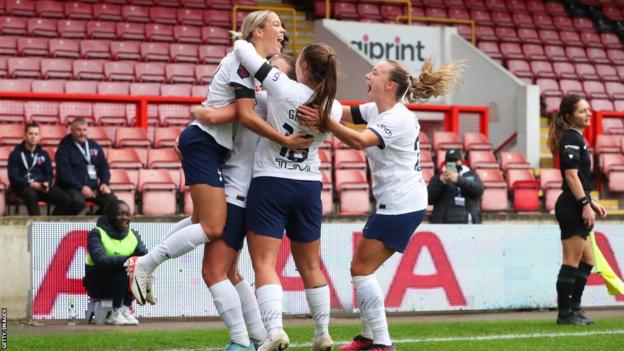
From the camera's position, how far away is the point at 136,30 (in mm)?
19891

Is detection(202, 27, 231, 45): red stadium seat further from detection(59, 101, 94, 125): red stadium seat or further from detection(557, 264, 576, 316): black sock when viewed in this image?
detection(557, 264, 576, 316): black sock

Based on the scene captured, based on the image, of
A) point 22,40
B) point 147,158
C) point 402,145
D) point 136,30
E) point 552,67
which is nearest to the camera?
point 402,145

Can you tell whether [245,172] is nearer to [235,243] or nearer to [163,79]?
[235,243]

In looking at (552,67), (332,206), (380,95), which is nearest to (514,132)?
(552,67)

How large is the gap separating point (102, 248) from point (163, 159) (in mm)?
3474

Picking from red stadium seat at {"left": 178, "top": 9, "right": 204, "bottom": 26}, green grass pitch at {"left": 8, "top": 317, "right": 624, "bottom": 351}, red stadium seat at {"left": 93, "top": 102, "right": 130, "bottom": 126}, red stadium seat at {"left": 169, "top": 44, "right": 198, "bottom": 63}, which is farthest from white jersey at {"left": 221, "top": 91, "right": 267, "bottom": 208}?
red stadium seat at {"left": 178, "top": 9, "right": 204, "bottom": 26}

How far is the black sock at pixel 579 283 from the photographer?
10289 mm

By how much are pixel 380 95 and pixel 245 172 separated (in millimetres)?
1062

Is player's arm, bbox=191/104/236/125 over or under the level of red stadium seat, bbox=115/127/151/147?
over

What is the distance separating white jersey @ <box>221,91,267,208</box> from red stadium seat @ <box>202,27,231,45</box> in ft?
43.0

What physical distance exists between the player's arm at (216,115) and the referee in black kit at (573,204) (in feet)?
13.1

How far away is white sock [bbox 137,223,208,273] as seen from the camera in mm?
7109

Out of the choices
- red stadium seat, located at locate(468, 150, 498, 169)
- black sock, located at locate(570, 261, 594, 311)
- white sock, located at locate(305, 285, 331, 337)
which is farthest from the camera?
red stadium seat, located at locate(468, 150, 498, 169)

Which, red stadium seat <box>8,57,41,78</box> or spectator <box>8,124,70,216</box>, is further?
red stadium seat <box>8,57,41,78</box>
